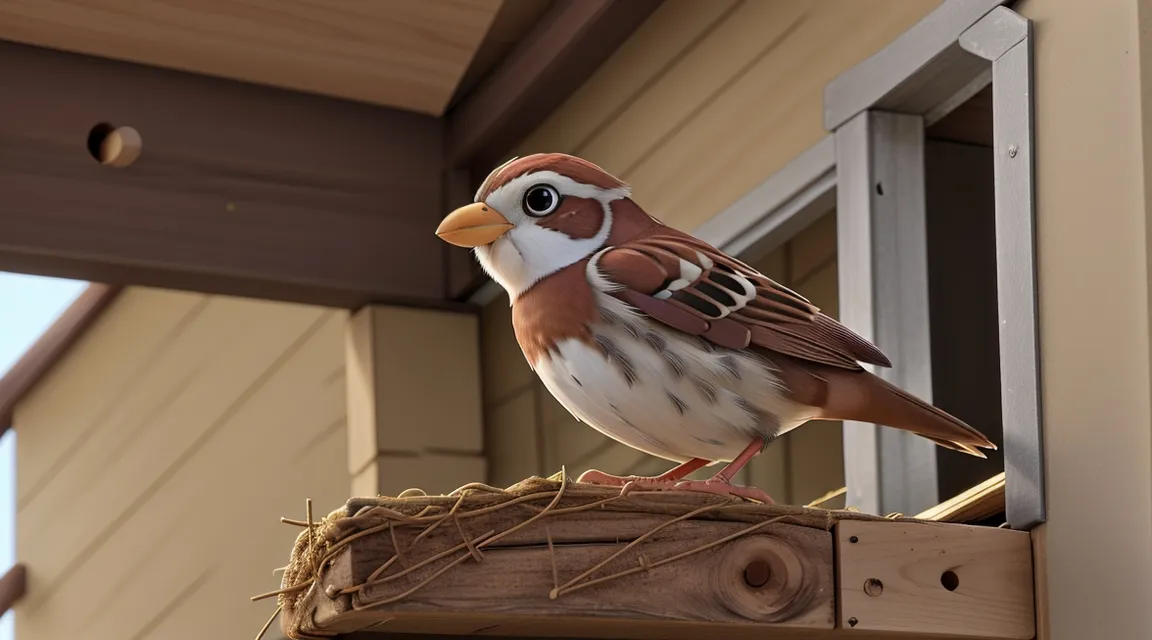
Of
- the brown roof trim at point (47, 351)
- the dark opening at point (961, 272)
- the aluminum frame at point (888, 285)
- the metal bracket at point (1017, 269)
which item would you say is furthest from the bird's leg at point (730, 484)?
the brown roof trim at point (47, 351)

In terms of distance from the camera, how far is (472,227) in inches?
86.0

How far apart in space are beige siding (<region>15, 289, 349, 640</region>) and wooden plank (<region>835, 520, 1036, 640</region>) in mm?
2030

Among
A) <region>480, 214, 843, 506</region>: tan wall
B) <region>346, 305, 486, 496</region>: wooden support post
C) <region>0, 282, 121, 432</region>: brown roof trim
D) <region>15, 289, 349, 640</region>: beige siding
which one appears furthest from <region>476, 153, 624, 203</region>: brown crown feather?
<region>0, 282, 121, 432</region>: brown roof trim

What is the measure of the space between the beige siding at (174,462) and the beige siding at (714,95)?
100 centimetres

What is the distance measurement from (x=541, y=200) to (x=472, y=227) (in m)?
0.10

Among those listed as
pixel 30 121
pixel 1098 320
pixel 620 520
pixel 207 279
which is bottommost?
pixel 620 520

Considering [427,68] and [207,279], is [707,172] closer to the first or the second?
[427,68]

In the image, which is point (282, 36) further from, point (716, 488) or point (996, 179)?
point (716, 488)

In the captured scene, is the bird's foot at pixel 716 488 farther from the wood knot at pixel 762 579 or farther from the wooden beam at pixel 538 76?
the wooden beam at pixel 538 76

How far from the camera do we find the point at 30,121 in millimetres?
3410

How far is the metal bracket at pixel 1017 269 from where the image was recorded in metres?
2.29

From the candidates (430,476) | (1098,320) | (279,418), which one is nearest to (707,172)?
(430,476)

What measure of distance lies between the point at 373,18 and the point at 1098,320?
1669 millimetres

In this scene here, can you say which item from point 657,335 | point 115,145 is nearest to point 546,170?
point 657,335
